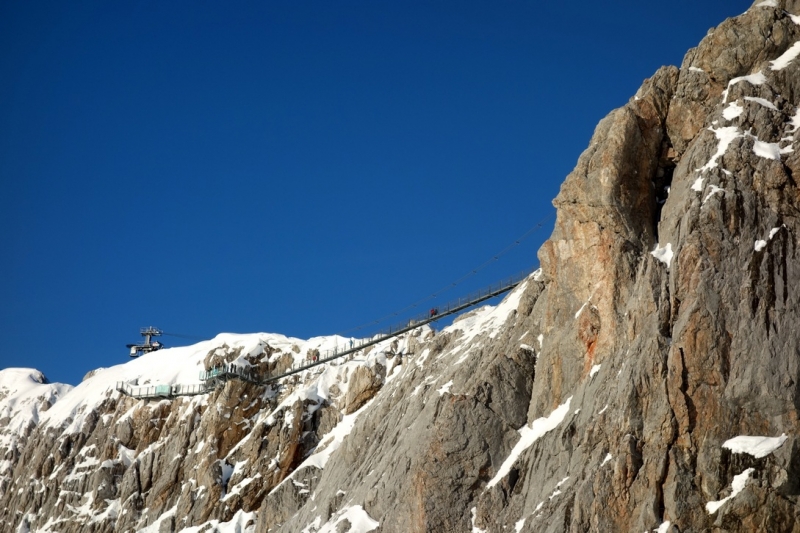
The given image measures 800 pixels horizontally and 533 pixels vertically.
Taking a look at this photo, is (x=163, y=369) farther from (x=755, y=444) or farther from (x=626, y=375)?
(x=755, y=444)

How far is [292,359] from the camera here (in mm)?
117438

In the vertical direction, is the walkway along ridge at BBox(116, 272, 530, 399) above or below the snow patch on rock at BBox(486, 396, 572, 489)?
above

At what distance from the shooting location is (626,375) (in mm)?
57688

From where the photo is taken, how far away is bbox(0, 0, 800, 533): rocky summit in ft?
173

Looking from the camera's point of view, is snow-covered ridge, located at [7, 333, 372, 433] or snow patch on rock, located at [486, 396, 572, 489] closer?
snow patch on rock, located at [486, 396, 572, 489]

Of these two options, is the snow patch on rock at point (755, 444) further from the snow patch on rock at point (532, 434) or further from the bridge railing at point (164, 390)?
the bridge railing at point (164, 390)

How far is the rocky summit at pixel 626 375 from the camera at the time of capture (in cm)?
5259

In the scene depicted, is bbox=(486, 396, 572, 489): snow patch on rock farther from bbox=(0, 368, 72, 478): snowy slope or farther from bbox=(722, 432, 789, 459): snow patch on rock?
bbox=(0, 368, 72, 478): snowy slope

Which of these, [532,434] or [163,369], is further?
[163,369]

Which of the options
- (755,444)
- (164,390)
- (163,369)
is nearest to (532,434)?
(755,444)


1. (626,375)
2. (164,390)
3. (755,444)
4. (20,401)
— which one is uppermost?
(20,401)

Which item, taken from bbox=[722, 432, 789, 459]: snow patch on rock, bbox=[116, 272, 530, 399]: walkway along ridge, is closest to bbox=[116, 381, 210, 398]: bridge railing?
bbox=[116, 272, 530, 399]: walkway along ridge

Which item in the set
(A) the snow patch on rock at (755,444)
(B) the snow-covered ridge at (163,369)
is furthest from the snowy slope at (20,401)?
(A) the snow patch on rock at (755,444)

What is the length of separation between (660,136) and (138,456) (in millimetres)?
75573
